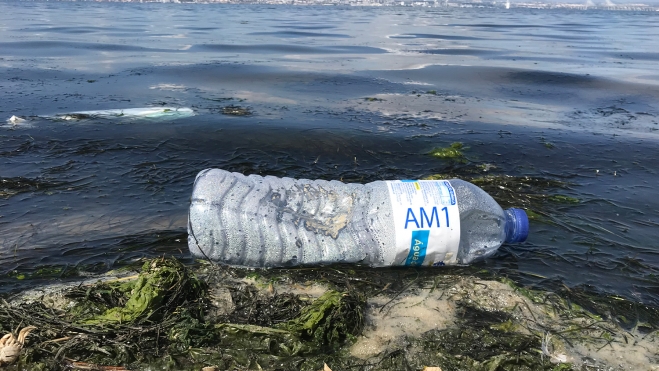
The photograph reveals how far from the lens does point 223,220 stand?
320cm

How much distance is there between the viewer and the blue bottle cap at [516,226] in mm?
3215

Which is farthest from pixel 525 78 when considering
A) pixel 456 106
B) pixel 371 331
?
pixel 371 331

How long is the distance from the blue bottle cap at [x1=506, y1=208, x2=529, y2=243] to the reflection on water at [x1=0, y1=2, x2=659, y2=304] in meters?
0.19

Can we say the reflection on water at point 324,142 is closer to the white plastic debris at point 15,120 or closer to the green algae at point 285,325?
the white plastic debris at point 15,120

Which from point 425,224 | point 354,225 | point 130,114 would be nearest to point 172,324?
point 354,225

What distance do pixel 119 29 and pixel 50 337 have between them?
2006 cm

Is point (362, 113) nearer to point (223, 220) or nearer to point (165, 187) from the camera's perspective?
point (165, 187)

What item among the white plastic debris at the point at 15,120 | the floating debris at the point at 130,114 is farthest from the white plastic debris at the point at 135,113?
the white plastic debris at the point at 15,120

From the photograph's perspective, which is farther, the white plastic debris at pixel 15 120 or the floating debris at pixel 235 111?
the floating debris at pixel 235 111

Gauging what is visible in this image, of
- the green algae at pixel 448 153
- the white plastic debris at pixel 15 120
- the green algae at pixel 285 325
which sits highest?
the white plastic debris at pixel 15 120

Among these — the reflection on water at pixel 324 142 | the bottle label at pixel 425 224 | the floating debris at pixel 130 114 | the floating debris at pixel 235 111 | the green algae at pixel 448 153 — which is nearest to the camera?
the bottle label at pixel 425 224

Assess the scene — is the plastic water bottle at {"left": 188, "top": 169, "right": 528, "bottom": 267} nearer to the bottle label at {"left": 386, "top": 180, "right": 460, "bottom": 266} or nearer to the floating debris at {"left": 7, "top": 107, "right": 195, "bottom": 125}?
the bottle label at {"left": 386, "top": 180, "right": 460, "bottom": 266}

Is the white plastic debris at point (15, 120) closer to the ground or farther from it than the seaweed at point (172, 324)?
farther from it

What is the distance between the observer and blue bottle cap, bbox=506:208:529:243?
321 cm
